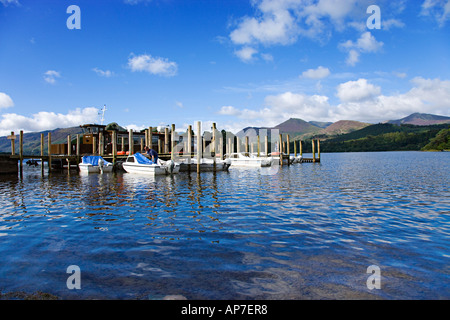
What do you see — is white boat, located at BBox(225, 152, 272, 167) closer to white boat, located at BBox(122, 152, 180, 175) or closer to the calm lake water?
white boat, located at BBox(122, 152, 180, 175)

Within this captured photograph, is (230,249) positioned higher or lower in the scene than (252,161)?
lower

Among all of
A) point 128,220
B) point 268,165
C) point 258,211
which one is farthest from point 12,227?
point 268,165

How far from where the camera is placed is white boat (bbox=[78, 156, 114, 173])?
35125 mm

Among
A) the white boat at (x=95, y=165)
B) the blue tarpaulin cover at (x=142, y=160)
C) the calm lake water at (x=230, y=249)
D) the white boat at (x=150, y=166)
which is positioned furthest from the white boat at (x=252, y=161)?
the calm lake water at (x=230, y=249)

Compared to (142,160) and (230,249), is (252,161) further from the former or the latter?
(230,249)

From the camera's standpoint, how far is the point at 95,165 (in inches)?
1403

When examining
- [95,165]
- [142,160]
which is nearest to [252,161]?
[142,160]

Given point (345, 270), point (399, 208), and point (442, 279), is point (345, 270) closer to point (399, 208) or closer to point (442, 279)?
point (442, 279)

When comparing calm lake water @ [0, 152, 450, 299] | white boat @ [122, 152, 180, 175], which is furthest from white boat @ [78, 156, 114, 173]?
calm lake water @ [0, 152, 450, 299]

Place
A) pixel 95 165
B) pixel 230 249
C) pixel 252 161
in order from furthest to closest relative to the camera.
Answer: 1. pixel 252 161
2. pixel 95 165
3. pixel 230 249

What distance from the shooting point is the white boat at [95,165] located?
35.1 metres

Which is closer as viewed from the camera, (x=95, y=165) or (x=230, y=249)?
(x=230, y=249)
